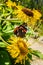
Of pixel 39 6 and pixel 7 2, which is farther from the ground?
pixel 7 2

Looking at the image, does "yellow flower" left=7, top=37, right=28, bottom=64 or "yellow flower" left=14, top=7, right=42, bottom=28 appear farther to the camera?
"yellow flower" left=14, top=7, right=42, bottom=28

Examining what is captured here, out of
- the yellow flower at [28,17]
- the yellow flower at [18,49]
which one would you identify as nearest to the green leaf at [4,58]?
the yellow flower at [18,49]

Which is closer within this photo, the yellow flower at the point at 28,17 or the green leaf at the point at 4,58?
the green leaf at the point at 4,58

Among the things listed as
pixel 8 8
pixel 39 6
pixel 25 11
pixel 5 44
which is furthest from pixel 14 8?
pixel 39 6

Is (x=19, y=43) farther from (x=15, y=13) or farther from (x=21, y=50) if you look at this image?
(x=15, y=13)

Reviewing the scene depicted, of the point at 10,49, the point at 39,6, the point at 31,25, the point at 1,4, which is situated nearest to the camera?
the point at 10,49

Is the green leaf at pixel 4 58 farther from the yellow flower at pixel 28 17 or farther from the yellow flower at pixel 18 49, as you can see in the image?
the yellow flower at pixel 28 17

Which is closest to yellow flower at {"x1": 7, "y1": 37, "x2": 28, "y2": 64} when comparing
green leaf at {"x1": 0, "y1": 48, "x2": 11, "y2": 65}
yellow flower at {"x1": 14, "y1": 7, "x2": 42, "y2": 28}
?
green leaf at {"x1": 0, "y1": 48, "x2": 11, "y2": 65}

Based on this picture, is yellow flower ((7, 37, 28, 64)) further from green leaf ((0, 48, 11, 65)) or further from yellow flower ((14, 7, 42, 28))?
yellow flower ((14, 7, 42, 28))
